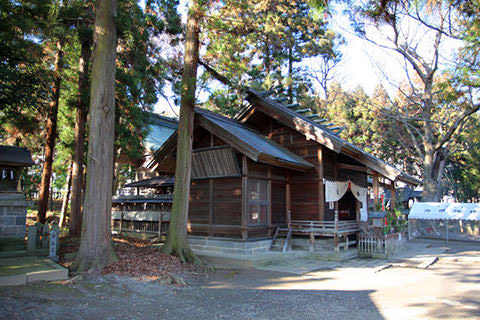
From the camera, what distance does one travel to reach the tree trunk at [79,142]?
12742 millimetres

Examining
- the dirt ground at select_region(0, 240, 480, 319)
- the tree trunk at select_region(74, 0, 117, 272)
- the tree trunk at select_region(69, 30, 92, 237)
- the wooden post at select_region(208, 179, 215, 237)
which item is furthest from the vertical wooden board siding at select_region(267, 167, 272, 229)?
the tree trunk at select_region(69, 30, 92, 237)

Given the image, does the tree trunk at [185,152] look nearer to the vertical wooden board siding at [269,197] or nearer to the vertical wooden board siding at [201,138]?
the vertical wooden board siding at [201,138]

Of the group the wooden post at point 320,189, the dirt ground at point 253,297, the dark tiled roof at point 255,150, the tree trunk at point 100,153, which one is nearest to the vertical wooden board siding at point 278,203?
the dark tiled roof at point 255,150

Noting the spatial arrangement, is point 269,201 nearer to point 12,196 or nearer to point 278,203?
point 278,203

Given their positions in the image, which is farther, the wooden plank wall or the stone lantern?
the wooden plank wall

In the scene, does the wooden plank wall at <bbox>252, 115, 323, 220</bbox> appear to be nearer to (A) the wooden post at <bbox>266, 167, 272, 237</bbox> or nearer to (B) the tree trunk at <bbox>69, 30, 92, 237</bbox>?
(A) the wooden post at <bbox>266, 167, 272, 237</bbox>

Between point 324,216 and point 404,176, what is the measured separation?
407cm

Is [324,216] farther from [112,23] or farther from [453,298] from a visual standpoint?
[112,23]

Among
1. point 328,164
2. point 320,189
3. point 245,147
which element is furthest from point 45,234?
point 328,164

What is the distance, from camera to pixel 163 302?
6.41 m

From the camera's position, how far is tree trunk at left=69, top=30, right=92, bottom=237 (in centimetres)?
1274

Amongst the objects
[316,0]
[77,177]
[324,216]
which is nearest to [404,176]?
[324,216]

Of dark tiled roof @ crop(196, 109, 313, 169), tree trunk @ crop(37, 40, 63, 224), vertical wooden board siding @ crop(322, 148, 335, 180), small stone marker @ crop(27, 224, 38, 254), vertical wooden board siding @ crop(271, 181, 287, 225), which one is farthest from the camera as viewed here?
vertical wooden board siding @ crop(322, 148, 335, 180)

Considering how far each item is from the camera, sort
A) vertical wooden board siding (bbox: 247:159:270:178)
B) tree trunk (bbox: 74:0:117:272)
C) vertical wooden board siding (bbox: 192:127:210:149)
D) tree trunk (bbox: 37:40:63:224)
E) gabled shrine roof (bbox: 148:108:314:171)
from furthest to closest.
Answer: vertical wooden board siding (bbox: 192:127:210:149), tree trunk (bbox: 37:40:63:224), vertical wooden board siding (bbox: 247:159:270:178), gabled shrine roof (bbox: 148:108:314:171), tree trunk (bbox: 74:0:117:272)
